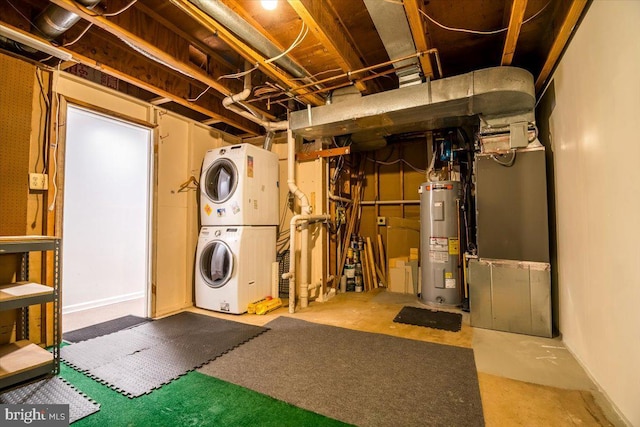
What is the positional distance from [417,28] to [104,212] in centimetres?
446

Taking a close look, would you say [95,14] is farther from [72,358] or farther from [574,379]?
[574,379]

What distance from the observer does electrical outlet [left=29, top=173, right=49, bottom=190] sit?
2.31 meters

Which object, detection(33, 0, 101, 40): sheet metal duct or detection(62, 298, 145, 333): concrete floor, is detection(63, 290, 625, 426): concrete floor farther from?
detection(33, 0, 101, 40): sheet metal duct

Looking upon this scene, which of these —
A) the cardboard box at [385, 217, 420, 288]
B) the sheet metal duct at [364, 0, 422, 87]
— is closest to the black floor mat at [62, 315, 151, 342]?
the cardboard box at [385, 217, 420, 288]

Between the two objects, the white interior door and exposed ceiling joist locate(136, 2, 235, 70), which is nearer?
exposed ceiling joist locate(136, 2, 235, 70)

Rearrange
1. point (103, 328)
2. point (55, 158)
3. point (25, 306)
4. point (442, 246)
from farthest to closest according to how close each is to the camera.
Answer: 1. point (442, 246)
2. point (103, 328)
3. point (55, 158)
4. point (25, 306)

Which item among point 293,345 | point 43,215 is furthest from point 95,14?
point 293,345

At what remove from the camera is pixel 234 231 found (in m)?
3.35

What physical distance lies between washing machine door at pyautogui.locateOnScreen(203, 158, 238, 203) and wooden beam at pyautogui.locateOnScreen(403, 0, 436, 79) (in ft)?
7.51

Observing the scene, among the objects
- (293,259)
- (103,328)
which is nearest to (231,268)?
(293,259)

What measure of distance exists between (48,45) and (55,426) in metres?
2.55

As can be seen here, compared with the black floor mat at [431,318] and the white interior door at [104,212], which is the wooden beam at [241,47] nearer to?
the white interior door at [104,212]

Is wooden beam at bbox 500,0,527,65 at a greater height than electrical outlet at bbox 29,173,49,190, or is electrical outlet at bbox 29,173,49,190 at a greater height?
wooden beam at bbox 500,0,527,65

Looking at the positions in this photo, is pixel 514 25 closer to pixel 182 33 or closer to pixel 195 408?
pixel 182 33
